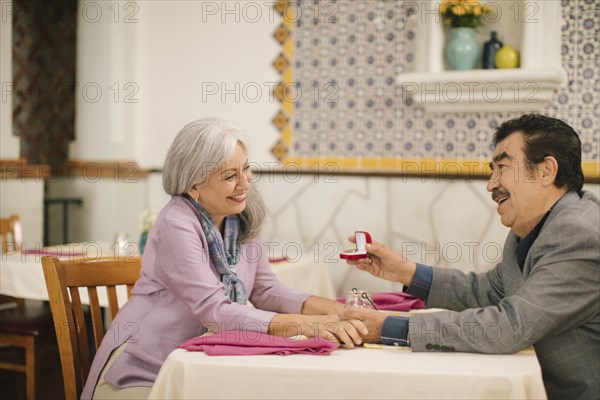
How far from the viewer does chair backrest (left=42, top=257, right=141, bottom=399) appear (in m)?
1.94

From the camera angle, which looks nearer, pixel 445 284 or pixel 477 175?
pixel 445 284

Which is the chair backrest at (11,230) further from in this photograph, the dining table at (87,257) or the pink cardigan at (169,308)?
the pink cardigan at (169,308)

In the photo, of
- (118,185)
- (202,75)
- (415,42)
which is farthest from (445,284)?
(118,185)

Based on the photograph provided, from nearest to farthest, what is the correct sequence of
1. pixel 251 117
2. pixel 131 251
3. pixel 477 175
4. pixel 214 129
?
1. pixel 214 129
2. pixel 131 251
3. pixel 477 175
4. pixel 251 117

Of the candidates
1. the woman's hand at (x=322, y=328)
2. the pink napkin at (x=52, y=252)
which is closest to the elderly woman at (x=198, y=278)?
the woman's hand at (x=322, y=328)

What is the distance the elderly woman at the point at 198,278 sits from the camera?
1.77 m

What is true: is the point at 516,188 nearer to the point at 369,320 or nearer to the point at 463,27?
the point at 369,320

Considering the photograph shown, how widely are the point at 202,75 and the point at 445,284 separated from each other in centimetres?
301

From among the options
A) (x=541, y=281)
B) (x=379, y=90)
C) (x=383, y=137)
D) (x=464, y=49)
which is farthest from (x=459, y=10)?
(x=541, y=281)

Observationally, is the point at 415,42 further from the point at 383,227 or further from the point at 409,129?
the point at 383,227

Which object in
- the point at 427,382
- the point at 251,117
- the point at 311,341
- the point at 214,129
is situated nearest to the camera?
the point at 427,382

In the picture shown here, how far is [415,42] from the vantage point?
13.7ft

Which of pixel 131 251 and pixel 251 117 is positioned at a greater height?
pixel 251 117

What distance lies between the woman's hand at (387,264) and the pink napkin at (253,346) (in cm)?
54
